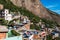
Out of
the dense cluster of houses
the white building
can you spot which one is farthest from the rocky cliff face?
the dense cluster of houses

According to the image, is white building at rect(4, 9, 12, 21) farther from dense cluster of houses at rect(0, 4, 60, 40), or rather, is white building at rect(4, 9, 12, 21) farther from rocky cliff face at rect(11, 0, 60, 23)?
rocky cliff face at rect(11, 0, 60, 23)

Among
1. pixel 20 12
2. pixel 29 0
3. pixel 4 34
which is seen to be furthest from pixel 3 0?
pixel 4 34

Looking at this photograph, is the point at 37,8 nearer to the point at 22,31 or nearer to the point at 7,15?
the point at 7,15

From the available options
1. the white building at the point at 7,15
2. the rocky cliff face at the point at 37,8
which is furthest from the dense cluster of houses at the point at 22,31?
the rocky cliff face at the point at 37,8

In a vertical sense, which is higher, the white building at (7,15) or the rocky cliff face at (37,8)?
the rocky cliff face at (37,8)

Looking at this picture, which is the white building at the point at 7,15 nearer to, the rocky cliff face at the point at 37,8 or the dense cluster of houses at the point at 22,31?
the dense cluster of houses at the point at 22,31

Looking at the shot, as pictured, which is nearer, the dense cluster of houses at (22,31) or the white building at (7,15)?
the dense cluster of houses at (22,31)

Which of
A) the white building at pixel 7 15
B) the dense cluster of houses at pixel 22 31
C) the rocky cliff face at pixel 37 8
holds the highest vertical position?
the rocky cliff face at pixel 37 8

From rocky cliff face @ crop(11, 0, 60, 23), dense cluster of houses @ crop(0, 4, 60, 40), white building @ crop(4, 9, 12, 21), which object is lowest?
dense cluster of houses @ crop(0, 4, 60, 40)

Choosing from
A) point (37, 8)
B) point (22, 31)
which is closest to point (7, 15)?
point (22, 31)
